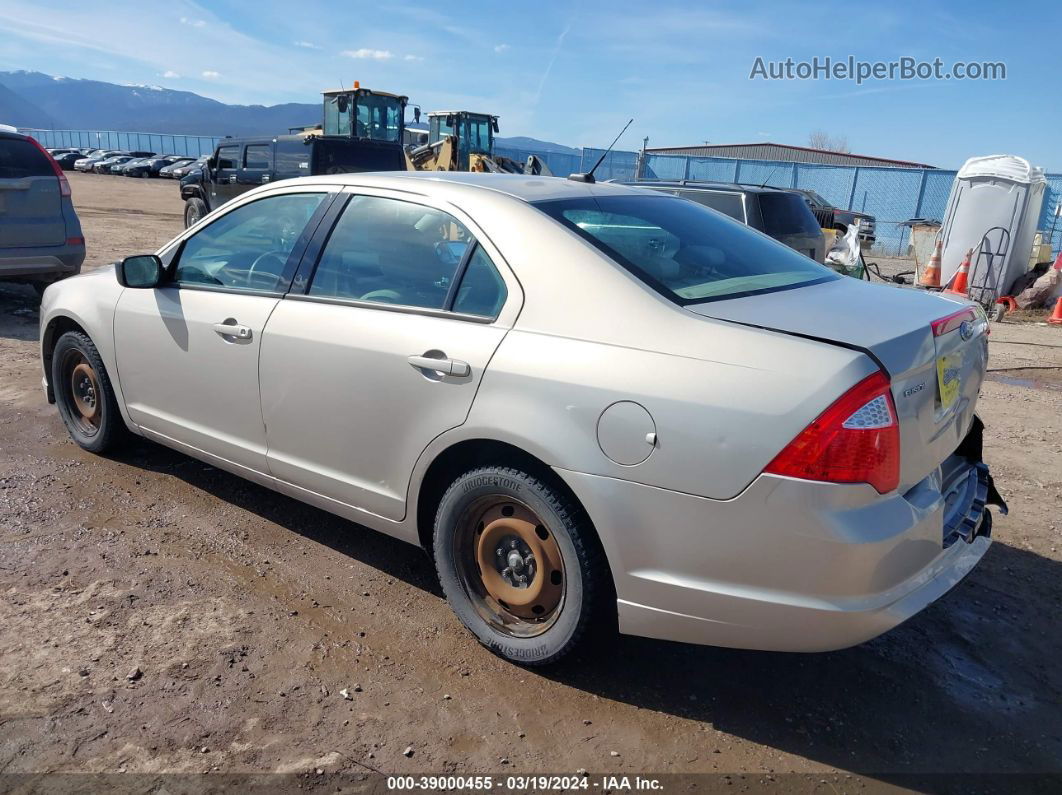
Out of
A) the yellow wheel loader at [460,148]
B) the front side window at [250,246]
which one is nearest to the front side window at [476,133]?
the yellow wheel loader at [460,148]

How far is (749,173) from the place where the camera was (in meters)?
34.4

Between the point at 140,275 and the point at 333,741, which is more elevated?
the point at 140,275

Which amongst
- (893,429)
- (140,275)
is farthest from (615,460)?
(140,275)

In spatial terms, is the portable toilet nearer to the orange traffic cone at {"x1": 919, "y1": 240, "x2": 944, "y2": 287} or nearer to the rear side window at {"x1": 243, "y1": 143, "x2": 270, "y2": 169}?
the orange traffic cone at {"x1": 919, "y1": 240, "x2": 944, "y2": 287}

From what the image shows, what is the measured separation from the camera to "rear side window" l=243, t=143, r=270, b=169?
15.0 m

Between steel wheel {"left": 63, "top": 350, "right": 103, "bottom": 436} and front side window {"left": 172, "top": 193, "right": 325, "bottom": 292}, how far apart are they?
105 centimetres

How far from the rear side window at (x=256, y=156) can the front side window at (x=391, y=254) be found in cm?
1277

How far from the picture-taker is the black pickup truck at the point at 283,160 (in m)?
14.3

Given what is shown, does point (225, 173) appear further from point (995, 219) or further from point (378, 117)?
point (995, 219)

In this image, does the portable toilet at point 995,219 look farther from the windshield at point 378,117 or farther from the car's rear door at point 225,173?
Result: the windshield at point 378,117

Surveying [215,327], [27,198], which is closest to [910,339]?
[215,327]

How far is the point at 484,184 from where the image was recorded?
3197mm

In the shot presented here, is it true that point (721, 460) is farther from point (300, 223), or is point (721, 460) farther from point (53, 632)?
point (53, 632)

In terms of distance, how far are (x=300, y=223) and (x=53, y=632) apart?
1.91 metres
